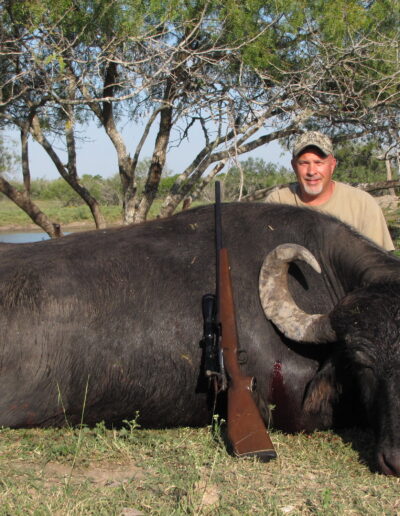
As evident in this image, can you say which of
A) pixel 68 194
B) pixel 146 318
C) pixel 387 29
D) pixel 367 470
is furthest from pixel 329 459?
pixel 68 194

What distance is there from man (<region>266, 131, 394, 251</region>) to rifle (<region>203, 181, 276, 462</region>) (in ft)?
4.56

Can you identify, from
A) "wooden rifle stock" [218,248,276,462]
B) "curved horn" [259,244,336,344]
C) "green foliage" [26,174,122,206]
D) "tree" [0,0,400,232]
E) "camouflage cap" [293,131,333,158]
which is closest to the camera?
"wooden rifle stock" [218,248,276,462]

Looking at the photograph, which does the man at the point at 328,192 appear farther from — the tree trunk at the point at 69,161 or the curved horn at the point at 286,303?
the tree trunk at the point at 69,161

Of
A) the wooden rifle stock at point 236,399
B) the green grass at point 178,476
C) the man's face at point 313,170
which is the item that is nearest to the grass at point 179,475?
the green grass at point 178,476

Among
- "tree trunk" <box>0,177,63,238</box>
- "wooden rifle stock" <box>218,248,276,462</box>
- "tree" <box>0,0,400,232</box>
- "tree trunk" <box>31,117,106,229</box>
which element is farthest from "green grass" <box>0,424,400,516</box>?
"tree trunk" <box>31,117,106,229</box>

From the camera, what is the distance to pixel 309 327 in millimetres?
3686

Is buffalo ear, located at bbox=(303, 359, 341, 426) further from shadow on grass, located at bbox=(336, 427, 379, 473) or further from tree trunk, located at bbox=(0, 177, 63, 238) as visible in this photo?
tree trunk, located at bbox=(0, 177, 63, 238)

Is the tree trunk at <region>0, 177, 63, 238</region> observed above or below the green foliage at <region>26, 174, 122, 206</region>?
below

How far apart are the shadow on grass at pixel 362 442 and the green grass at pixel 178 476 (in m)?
0.01

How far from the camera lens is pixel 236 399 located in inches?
135

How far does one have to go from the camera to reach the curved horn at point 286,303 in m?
3.66

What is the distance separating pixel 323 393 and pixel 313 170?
83.1 inches

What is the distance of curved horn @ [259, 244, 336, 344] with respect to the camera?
3.66 metres

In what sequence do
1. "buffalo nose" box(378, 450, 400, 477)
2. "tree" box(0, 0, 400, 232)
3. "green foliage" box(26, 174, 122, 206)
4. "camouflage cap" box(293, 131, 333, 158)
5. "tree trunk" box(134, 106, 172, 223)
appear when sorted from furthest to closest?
"green foliage" box(26, 174, 122, 206)
"tree trunk" box(134, 106, 172, 223)
"tree" box(0, 0, 400, 232)
"camouflage cap" box(293, 131, 333, 158)
"buffalo nose" box(378, 450, 400, 477)
